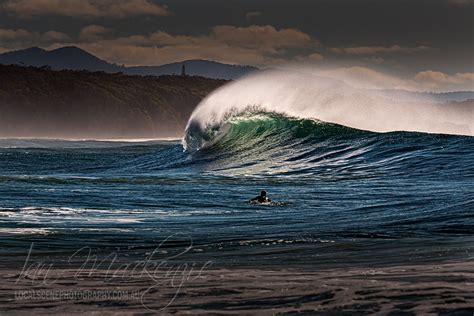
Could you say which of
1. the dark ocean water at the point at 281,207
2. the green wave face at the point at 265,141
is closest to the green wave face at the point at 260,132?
the green wave face at the point at 265,141

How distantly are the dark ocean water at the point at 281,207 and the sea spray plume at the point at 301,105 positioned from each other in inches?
245

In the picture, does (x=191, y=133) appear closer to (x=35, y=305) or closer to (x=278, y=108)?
(x=278, y=108)

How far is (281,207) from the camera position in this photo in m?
20.1

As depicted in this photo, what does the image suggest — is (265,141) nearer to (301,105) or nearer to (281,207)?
(301,105)

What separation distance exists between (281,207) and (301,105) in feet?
89.2

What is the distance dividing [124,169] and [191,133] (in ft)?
19.3

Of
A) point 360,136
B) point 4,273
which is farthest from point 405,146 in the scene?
point 4,273

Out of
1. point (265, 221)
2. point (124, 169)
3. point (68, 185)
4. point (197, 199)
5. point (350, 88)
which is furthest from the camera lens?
point (350, 88)

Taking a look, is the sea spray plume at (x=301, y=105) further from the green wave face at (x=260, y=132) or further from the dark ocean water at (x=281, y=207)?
the dark ocean water at (x=281, y=207)

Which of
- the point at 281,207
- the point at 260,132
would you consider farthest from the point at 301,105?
the point at 281,207

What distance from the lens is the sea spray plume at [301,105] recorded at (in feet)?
152

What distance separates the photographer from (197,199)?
22.3 meters

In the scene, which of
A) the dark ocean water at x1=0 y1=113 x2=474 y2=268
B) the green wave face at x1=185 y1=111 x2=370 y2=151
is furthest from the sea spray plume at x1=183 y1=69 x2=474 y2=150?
the dark ocean water at x1=0 y1=113 x2=474 y2=268

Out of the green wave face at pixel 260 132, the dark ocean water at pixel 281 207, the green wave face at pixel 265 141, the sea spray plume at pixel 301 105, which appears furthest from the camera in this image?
the sea spray plume at pixel 301 105
